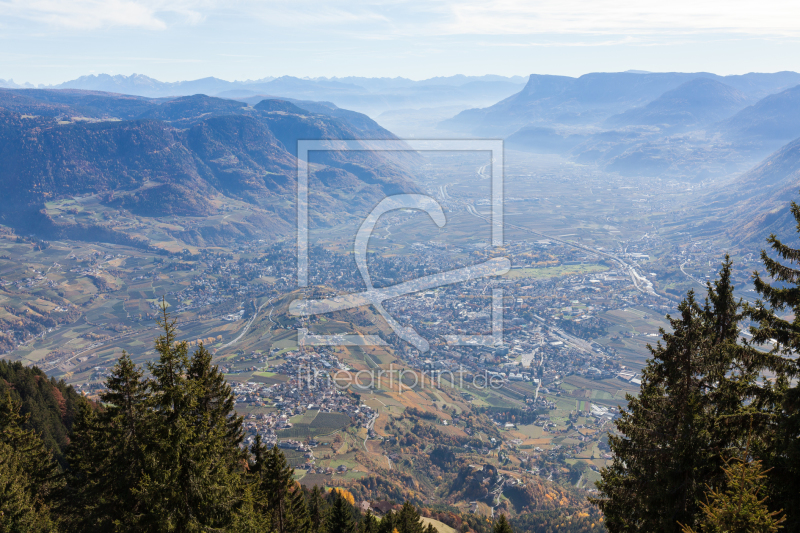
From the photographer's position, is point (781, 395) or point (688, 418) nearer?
point (781, 395)

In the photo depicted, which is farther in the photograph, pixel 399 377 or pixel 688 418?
pixel 399 377

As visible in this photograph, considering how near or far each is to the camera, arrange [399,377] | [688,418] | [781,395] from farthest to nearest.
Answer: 1. [399,377]
2. [688,418]
3. [781,395]

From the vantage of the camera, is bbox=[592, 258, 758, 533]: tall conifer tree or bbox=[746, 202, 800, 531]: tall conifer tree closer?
bbox=[746, 202, 800, 531]: tall conifer tree

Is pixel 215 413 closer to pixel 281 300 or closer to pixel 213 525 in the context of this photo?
pixel 213 525

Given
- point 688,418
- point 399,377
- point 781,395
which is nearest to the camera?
point 781,395

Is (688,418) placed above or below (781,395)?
below

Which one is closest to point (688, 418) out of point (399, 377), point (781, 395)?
point (781, 395)

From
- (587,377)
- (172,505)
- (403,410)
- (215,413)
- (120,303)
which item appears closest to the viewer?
(172,505)

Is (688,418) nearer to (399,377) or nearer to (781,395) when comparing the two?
(781,395)

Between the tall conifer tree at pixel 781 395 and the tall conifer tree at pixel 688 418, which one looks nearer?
the tall conifer tree at pixel 781 395

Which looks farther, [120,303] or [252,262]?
[252,262]

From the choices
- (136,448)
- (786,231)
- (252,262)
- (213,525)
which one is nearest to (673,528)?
(213,525)
